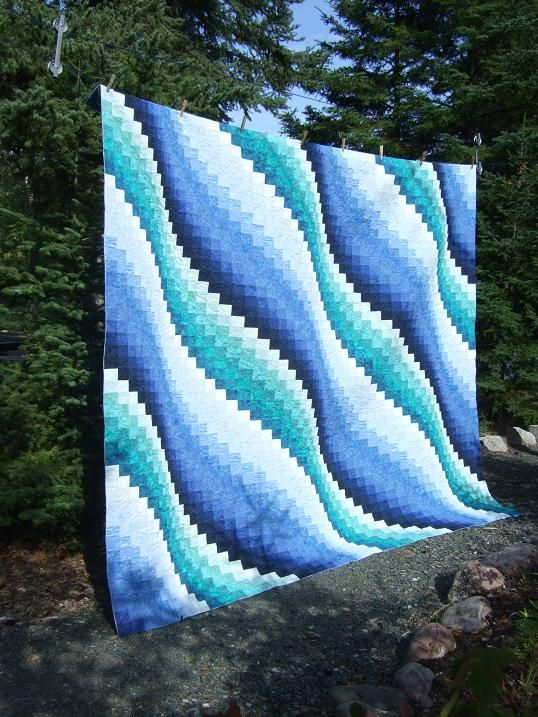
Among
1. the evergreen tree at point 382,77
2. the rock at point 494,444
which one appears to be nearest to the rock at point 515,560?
the rock at point 494,444

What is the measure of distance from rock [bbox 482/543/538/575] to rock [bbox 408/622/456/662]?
1.97 ft

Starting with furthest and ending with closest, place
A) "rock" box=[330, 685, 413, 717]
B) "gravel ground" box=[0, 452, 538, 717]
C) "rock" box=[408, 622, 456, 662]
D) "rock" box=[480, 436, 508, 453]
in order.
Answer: "rock" box=[480, 436, 508, 453] < "rock" box=[408, 622, 456, 662] < "gravel ground" box=[0, 452, 538, 717] < "rock" box=[330, 685, 413, 717]

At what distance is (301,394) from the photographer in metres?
2.97

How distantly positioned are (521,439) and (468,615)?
137 inches

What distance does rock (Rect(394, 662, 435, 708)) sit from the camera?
1833 mm

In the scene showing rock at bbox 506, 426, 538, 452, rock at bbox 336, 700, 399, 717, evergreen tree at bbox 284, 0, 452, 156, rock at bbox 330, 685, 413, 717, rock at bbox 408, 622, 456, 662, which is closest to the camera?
rock at bbox 336, 700, 399, 717

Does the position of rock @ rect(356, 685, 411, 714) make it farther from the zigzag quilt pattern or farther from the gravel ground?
the zigzag quilt pattern

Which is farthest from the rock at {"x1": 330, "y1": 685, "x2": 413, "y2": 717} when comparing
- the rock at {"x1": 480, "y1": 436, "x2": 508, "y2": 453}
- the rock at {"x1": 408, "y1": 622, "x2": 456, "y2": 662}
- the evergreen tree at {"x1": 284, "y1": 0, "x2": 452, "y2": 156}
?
the evergreen tree at {"x1": 284, "y1": 0, "x2": 452, "y2": 156}

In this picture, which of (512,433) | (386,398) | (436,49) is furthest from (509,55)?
(386,398)

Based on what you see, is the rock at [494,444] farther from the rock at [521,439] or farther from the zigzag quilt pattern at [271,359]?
the zigzag quilt pattern at [271,359]

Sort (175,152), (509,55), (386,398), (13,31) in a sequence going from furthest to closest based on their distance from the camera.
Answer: (509,55)
(386,398)
(13,31)
(175,152)

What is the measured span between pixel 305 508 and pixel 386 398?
0.77m

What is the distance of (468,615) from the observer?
2232 mm

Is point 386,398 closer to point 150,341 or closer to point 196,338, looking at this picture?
point 196,338
